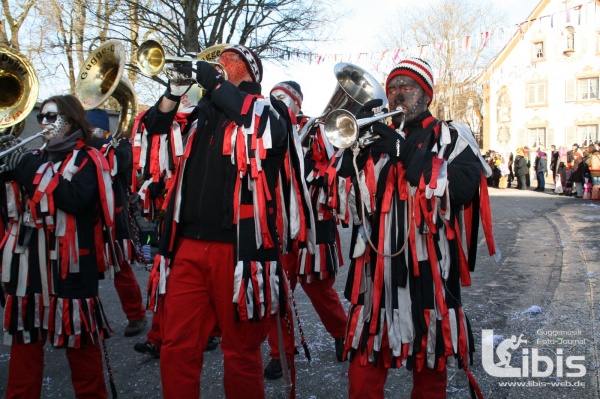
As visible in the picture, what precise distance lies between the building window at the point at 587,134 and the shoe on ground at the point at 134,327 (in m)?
34.7

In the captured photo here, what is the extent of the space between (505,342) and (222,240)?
2.58 metres

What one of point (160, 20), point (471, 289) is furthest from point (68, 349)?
point (160, 20)

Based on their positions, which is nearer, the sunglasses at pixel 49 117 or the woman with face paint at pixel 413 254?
the woman with face paint at pixel 413 254

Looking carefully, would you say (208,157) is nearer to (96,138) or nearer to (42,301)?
(42,301)

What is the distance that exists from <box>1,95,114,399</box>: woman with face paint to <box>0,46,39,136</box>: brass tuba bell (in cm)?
89

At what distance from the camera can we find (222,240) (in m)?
2.62

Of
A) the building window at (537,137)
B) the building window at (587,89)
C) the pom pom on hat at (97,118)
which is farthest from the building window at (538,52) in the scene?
the pom pom on hat at (97,118)

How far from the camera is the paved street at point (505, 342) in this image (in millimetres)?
3457

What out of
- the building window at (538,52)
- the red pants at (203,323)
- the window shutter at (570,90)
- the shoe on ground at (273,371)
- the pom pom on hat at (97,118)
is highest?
the building window at (538,52)

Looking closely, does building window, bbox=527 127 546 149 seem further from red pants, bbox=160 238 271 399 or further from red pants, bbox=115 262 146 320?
red pants, bbox=160 238 271 399

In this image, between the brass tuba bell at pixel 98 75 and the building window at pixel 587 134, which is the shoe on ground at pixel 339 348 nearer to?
the brass tuba bell at pixel 98 75

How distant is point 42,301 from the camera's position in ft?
10.3

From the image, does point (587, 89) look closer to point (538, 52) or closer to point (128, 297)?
point (538, 52)

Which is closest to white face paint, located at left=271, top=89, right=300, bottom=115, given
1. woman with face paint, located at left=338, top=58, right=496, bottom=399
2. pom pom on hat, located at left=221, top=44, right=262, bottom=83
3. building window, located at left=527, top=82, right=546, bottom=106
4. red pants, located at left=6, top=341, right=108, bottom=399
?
pom pom on hat, located at left=221, top=44, right=262, bottom=83
